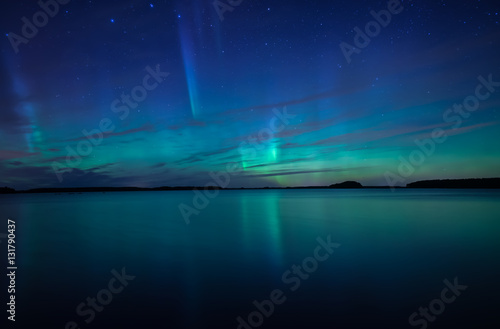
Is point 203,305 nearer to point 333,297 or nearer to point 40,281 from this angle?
point 333,297

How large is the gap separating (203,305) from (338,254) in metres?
6.68

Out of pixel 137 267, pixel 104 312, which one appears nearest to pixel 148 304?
pixel 104 312

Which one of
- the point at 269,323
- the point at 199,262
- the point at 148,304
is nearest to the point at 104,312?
the point at 148,304

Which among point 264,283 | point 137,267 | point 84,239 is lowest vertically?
point 264,283

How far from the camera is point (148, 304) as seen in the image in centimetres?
683

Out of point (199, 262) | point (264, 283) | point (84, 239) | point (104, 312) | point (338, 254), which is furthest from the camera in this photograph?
point (84, 239)

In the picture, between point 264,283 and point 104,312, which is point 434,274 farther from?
point 104,312

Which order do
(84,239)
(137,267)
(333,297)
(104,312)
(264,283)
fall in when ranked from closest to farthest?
(104,312)
(333,297)
(264,283)
(137,267)
(84,239)

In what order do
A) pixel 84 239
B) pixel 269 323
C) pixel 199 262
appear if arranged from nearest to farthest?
pixel 269 323
pixel 199 262
pixel 84 239

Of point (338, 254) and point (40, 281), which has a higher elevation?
point (40, 281)

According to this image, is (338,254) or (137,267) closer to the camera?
(137,267)

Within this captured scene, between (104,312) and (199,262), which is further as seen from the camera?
(199,262)

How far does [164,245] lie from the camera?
14352mm

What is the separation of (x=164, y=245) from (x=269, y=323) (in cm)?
958
